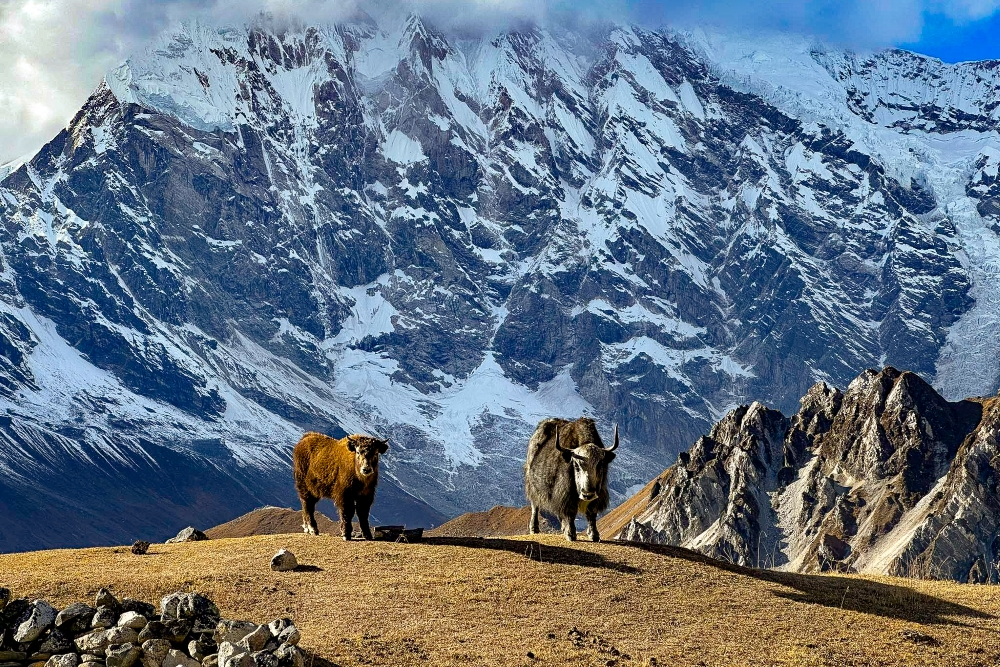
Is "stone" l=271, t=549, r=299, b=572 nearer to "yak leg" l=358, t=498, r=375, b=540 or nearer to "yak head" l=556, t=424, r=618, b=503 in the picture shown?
"yak leg" l=358, t=498, r=375, b=540

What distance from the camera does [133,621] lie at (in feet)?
79.2

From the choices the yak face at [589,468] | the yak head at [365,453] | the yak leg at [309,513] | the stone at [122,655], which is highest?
the yak face at [589,468]

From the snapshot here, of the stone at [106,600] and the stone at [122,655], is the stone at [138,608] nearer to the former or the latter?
the stone at [106,600]

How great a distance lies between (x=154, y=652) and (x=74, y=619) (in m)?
2.15

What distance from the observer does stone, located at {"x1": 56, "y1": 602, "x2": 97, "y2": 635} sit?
24.5m

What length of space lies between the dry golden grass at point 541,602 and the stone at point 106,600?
77.2 inches

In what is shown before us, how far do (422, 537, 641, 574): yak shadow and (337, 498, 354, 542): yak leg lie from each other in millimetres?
2108

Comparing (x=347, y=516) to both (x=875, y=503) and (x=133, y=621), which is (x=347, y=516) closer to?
(x=133, y=621)

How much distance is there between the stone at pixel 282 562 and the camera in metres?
29.9

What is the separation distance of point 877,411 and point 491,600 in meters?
181

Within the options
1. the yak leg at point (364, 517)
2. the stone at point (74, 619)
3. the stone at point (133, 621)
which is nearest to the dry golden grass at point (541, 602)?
the yak leg at point (364, 517)

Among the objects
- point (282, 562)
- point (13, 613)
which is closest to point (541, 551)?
point (282, 562)

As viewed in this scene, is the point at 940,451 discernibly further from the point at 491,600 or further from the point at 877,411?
the point at 491,600

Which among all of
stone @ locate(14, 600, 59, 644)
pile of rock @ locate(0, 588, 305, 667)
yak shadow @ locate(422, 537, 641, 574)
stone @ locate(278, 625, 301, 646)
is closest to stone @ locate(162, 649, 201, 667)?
pile of rock @ locate(0, 588, 305, 667)
